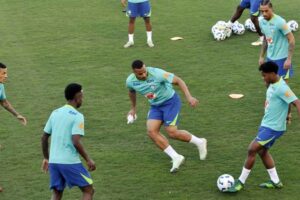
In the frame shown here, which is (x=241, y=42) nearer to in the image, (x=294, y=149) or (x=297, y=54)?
(x=297, y=54)

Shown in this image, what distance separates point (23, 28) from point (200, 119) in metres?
7.91

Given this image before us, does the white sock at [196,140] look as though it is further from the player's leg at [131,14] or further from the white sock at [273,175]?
the player's leg at [131,14]

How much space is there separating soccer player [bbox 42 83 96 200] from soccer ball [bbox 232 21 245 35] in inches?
356

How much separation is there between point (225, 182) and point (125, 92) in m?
4.52

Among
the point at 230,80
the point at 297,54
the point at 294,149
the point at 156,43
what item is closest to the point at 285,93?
the point at 294,149

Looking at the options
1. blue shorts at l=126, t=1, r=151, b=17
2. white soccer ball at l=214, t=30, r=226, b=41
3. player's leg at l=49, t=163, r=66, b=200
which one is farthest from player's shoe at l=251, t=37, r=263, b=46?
player's leg at l=49, t=163, r=66, b=200

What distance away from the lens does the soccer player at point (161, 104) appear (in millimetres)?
9242

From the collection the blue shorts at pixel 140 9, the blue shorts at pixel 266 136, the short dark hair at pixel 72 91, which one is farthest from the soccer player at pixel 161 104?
the blue shorts at pixel 140 9

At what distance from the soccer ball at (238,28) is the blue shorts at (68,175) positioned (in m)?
9.28

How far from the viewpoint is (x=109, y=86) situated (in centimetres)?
1290

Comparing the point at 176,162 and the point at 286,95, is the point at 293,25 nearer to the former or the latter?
the point at 176,162

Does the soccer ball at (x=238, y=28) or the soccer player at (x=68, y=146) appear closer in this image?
the soccer player at (x=68, y=146)

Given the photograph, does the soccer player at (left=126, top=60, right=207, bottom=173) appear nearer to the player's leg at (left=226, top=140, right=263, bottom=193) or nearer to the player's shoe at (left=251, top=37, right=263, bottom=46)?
the player's leg at (left=226, top=140, right=263, bottom=193)

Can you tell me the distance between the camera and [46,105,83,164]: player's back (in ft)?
24.0
